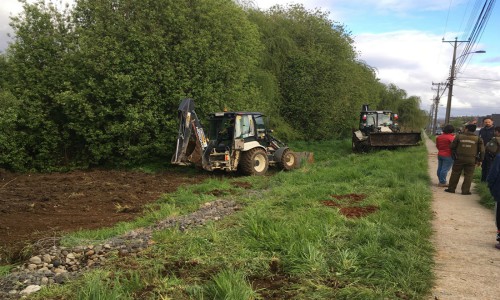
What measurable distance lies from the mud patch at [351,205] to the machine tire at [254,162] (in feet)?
18.0

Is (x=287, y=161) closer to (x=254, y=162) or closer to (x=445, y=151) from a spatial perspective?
(x=254, y=162)

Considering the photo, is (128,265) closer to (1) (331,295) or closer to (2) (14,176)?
(1) (331,295)

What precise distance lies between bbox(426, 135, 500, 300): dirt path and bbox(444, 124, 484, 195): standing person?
3.72 feet

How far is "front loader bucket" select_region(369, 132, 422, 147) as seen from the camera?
20.0 meters

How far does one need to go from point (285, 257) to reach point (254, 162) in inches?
373

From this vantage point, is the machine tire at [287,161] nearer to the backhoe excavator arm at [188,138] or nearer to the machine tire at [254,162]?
the machine tire at [254,162]

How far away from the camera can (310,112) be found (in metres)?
26.5

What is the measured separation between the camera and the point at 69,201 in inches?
373

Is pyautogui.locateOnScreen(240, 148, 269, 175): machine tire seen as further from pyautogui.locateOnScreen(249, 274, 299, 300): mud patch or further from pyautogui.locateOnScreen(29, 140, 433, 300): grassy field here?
pyautogui.locateOnScreen(249, 274, 299, 300): mud patch

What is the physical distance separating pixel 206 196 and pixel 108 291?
6.29m

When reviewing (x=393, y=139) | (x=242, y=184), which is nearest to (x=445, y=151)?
(x=242, y=184)

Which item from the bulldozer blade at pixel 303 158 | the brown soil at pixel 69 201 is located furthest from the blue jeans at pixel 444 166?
the brown soil at pixel 69 201

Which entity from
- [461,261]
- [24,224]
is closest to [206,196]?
[24,224]

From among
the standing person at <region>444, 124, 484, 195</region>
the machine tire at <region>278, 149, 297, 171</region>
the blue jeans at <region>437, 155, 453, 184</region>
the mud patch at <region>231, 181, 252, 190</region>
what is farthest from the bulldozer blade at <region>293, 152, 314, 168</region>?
the standing person at <region>444, 124, 484, 195</region>
